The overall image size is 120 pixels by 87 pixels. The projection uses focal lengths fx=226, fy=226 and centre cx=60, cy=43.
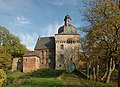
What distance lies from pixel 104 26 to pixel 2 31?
45.7 m

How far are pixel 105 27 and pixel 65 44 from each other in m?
36.7

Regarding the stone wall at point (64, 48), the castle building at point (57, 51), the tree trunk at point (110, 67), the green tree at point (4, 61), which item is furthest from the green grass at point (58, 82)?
the stone wall at point (64, 48)

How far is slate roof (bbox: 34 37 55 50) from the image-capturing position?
6317 centimetres

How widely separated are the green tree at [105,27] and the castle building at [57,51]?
2998cm

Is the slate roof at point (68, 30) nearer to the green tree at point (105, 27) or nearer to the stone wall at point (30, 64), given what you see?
the stone wall at point (30, 64)

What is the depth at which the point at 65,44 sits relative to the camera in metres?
61.3

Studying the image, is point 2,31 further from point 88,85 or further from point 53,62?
point 88,85

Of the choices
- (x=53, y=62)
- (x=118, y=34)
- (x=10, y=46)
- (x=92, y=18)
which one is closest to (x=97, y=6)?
(x=92, y=18)

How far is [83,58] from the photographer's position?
33.4 meters

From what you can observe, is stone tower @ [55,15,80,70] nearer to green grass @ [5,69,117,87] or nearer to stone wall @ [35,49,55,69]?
stone wall @ [35,49,55,69]

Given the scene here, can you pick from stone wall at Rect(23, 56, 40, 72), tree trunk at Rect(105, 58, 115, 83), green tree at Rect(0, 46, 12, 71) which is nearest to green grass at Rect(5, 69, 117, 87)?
tree trunk at Rect(105, 58, 115, 83)

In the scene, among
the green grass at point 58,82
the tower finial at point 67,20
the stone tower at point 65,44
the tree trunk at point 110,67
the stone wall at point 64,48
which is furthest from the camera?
the tower finial at point 67,20

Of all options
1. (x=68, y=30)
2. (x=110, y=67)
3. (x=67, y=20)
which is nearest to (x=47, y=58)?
(x=68, y=30)

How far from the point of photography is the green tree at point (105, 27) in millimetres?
24359
